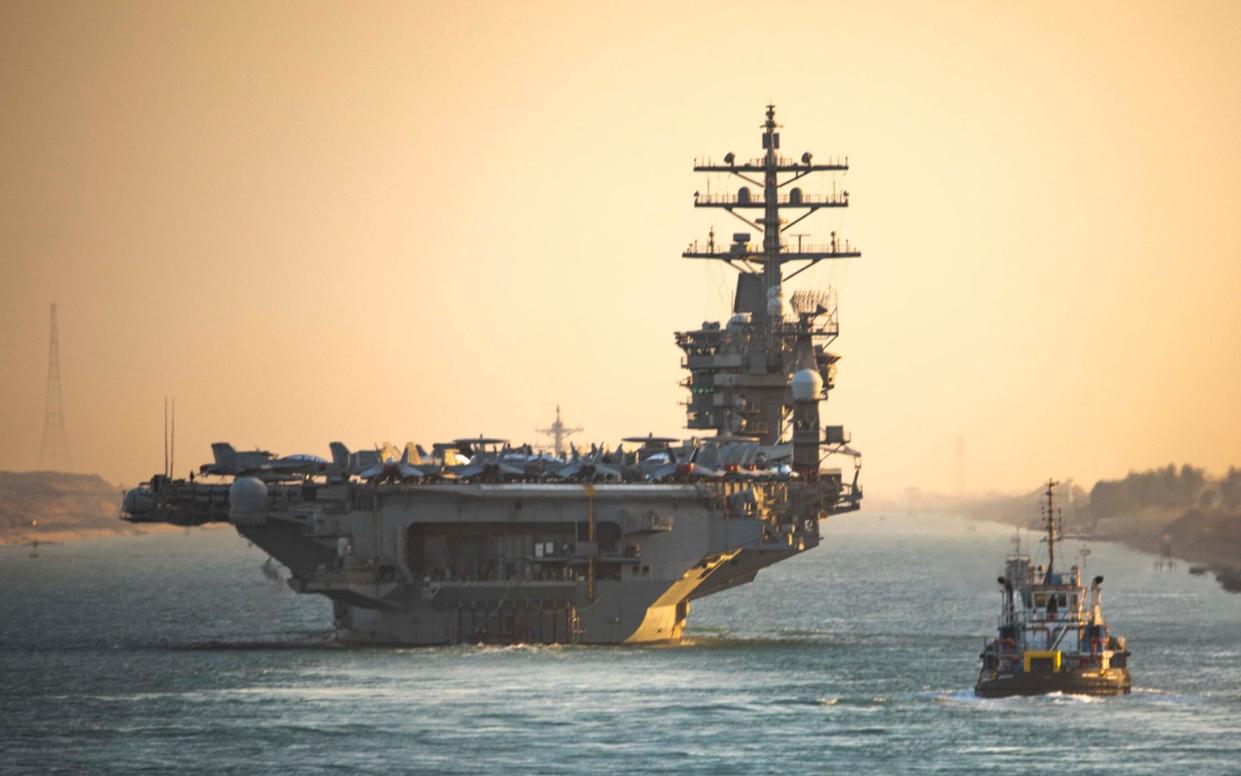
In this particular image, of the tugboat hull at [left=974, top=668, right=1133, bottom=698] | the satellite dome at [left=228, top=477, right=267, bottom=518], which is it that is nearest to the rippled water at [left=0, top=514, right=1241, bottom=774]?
the tugboat hull at [left=974, top=668, right=1133, bottom=698]

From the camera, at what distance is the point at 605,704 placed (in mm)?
54469

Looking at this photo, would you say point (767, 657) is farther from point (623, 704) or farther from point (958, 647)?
point (623, 704)

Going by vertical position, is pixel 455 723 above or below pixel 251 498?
below

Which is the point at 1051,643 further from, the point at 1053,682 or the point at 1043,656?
the point at 1053,682

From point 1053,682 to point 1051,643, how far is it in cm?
91

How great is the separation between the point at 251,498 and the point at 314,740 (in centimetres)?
1489

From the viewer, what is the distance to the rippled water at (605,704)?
4825cm

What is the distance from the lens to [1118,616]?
283 feet

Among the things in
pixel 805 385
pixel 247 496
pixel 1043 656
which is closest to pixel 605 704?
pixel 1043 656

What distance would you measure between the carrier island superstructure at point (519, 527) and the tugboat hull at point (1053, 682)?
38.4 feet

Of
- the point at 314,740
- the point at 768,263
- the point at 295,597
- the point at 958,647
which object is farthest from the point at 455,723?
the point at 295,597

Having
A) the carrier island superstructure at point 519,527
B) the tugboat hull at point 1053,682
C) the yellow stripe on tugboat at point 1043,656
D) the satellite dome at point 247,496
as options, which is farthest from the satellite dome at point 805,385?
the yellow stripe on tugboat at point 1043,656

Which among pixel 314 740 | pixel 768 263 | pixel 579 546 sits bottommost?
pixel 314 740

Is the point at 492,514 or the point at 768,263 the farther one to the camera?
the point at 768,263
